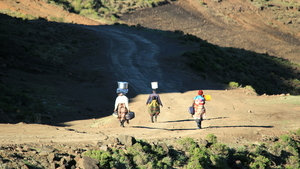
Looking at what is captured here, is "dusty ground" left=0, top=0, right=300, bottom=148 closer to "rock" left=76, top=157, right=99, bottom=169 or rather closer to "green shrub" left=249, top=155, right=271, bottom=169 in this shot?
"green shrub" left=249, top=155, right=271, bottom=169

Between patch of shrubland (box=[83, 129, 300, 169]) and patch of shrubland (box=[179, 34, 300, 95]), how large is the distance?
15.7 metres

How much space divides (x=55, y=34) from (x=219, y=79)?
1709 cm

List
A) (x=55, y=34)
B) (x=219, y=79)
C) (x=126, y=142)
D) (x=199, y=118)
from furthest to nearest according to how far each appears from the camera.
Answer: (x=55, y=34) < (x=219, y=79) < (x=199, y=118) < (x=126, y=142)

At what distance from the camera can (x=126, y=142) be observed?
41.5 ft

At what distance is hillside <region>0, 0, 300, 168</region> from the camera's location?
1599 centimetres

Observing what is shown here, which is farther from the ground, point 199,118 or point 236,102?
point 236,102

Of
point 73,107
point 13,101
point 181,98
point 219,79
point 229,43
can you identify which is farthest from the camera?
point 229,43

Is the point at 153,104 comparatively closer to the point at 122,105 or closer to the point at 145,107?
the point at 122,105

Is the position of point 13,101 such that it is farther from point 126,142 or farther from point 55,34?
point 55,34

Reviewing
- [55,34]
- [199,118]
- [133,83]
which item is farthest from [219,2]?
[199,118]

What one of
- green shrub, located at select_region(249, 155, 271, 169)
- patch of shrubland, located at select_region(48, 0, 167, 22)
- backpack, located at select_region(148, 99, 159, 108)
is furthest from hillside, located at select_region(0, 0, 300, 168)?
patch of shrubland, located at select_region(48, 0, 167, 22)

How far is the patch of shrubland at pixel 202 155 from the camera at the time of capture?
1186cm

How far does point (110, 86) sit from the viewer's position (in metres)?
28.1

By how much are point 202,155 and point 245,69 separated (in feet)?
92.7
